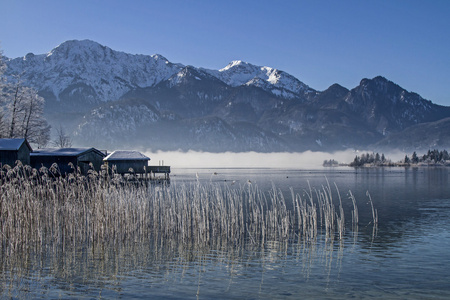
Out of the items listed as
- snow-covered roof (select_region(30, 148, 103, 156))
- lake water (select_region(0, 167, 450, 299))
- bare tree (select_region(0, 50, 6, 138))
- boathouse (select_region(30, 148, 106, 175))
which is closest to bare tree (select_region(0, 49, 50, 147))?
bare tree (select_region(0, 50, 6, 138))

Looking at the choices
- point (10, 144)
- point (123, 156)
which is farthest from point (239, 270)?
→ point (123, 156)

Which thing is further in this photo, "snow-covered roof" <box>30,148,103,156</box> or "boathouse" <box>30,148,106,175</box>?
"snow-covered roof" <box>30,148,103,156</box>

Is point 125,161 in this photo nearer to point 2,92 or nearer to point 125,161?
point 125,161

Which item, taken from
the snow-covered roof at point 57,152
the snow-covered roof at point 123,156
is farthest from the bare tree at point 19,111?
the snow-covered roof at point 123,156

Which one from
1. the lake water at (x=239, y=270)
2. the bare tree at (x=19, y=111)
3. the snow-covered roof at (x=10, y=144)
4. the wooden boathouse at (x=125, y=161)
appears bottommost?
the lake water at (x=239, y=270)

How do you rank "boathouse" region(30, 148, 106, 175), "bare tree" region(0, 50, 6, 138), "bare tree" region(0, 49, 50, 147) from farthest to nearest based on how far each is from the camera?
"bare tree" region(0, 49, 50, 147) → "boathouse" region(30, 148, 106, 175) → "bare tree" region(0, 50, 6, 138)

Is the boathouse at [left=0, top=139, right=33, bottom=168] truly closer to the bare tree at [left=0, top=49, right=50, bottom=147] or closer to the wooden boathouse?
the bare tree at [left=0, top=49, right=50, bottom=147]

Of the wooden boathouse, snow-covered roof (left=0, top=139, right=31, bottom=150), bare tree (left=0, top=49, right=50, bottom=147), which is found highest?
bare tree (left=0, top=49, right=50, bottom=147)

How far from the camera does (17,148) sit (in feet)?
169

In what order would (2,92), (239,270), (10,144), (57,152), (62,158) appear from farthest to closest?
1. (57,152)
2. (62,158)
3. (2,92)
4. (10,144)
5. (239,270)

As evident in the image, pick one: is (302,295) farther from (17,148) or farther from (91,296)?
(17,148)

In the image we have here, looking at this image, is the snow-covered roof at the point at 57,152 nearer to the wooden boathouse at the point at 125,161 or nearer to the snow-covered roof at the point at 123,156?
the wooden boathouse at the point at 125,161

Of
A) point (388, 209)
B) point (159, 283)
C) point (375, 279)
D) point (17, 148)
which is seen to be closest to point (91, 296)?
point (159, 283)

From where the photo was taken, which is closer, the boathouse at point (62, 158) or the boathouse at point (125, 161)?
the boathouse at point (62, 158)
